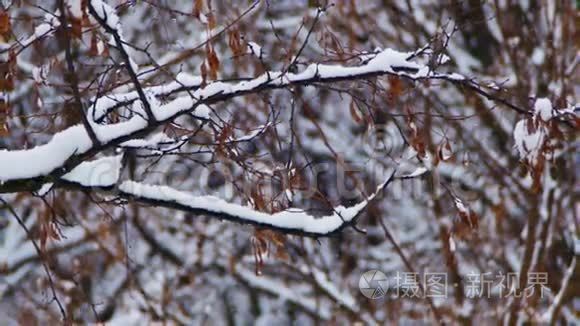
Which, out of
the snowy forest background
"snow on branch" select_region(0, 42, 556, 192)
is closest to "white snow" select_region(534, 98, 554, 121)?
the snowy forest background

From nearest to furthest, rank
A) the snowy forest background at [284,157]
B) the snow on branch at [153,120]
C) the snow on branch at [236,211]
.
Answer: the snow on branch at [153,120]
the snowy forest background at [284,157]
the snow on branch at [236,211]

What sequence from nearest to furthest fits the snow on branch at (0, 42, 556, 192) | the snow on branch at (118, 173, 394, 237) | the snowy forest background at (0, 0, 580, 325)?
the snow on branch at (0, 42, 556, 192), the snowy forest background at (0, 0, 580, 325), the snow on branch at (118, 173, 394, 237)

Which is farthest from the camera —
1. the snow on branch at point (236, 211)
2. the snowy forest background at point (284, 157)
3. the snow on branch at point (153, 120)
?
the snow on branch at point (236, 211)

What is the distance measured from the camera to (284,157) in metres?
3.86

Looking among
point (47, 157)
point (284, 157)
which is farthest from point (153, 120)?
point (284, 157)

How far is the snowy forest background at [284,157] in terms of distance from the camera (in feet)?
8.79

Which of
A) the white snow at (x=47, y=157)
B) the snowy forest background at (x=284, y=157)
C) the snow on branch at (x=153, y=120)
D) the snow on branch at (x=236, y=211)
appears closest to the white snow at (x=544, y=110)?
the snowy forest background at (x=284, y=157)

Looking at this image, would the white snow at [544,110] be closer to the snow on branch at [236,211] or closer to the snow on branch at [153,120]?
the snow on branch at [153,120]

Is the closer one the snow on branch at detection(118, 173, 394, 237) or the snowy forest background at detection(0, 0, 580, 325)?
the snowy forest background at detection(0, 0, 580, 325)

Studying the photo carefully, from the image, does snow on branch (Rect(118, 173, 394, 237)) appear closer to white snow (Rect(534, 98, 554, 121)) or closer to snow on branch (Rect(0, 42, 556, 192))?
snow on branch (Rect(0, 42, 556, 192))

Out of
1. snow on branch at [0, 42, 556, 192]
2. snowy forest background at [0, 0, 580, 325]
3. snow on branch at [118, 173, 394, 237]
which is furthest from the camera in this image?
snow on branch at [118, 173, 394, 237]

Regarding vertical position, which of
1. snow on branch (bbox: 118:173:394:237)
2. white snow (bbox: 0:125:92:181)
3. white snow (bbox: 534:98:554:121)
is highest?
white snow (bbox: 534:98:554:121)

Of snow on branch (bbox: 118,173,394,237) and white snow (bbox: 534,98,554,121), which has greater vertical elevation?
white snow (bbox: 534,98,554,121)

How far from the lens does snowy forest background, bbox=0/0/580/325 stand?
2.68 meters
